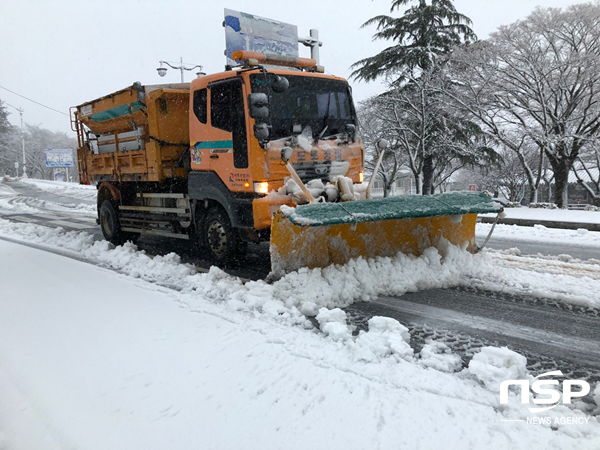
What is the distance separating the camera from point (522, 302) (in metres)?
4.11

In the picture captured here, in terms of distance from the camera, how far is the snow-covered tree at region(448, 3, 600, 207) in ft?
48.5

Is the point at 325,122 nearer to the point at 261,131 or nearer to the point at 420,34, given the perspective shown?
the point at 261,131

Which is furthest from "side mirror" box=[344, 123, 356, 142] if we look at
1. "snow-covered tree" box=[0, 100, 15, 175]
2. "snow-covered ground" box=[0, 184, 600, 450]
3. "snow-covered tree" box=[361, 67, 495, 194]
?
"snow-covered tree" box=[0, 100, 15, 175]

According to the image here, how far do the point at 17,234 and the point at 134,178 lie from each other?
442cm

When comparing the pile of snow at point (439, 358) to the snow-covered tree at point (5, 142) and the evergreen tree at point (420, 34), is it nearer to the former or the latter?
the evergreen tree at point (420, 34)

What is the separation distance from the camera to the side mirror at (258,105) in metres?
4.78

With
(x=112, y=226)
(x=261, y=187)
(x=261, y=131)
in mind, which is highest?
(x=261, y=131)

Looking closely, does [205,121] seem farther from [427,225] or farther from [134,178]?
[427,225]

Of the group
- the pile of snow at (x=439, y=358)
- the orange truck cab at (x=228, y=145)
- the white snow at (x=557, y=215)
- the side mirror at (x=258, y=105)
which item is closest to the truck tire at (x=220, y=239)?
the orange truck cab at (x=228, y=145)

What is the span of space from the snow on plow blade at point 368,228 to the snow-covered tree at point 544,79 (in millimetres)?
13178

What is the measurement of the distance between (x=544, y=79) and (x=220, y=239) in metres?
14.9

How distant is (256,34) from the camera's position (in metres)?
13.3

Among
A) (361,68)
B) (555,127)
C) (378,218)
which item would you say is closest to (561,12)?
(555,127)

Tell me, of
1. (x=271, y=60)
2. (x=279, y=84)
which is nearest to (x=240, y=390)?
(x=279, y=84)
